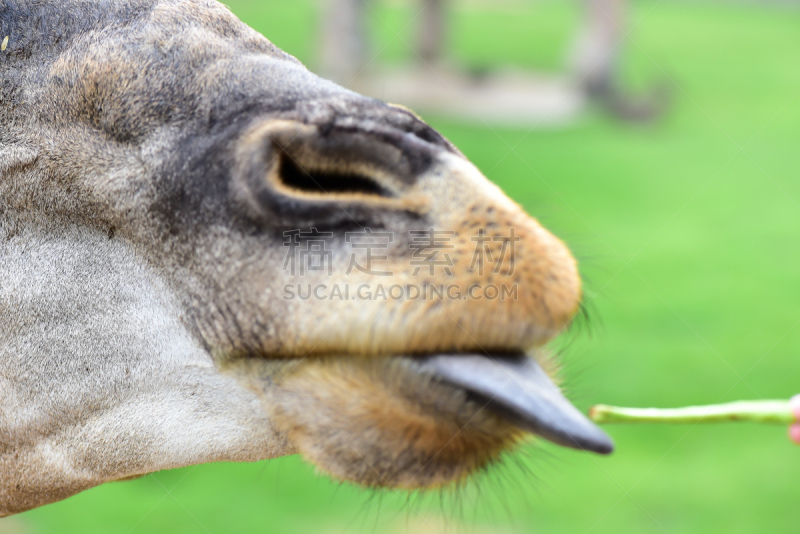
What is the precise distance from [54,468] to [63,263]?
0.51m

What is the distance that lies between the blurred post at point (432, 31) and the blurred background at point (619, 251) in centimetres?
5

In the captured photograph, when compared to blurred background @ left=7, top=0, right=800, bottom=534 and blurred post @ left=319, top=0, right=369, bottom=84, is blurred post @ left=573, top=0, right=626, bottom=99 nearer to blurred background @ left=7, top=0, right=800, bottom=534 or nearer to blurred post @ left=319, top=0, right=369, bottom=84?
blurred background @ left=7, top=0, right=800, bottom=534

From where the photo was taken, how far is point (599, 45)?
50.0 ft

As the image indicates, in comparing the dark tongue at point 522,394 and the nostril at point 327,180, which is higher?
the nostril at point 327,180

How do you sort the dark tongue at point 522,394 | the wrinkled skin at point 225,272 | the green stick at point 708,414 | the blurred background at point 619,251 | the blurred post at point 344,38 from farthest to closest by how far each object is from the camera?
the blurred post at point 344,38 → the blurred background at point 619,251 → the green stick at point 708,414 → the wrinkled skin at point 225,272 → the dark tongue at point 522,394

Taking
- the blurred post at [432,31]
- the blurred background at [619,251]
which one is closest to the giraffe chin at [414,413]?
the blurred background at [619,251]

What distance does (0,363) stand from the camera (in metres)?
1.79

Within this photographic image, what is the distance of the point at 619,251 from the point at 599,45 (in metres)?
7.14

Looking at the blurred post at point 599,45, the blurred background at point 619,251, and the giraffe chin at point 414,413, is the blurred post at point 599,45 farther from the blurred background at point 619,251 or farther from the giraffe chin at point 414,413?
the giraffe chin at point 414,413

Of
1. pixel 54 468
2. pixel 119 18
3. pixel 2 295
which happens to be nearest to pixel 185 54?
pixel 119 18

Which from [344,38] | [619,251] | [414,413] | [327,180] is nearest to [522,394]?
[414,413]

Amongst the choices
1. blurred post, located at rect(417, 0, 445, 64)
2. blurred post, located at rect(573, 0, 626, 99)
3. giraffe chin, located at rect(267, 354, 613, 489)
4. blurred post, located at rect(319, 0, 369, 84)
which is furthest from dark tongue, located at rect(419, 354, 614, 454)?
blurred post, located at rect(417, 0, 445, 64)

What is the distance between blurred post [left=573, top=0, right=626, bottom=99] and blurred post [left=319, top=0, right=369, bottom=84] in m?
4.96

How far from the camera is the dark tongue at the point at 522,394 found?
4.45 feet
